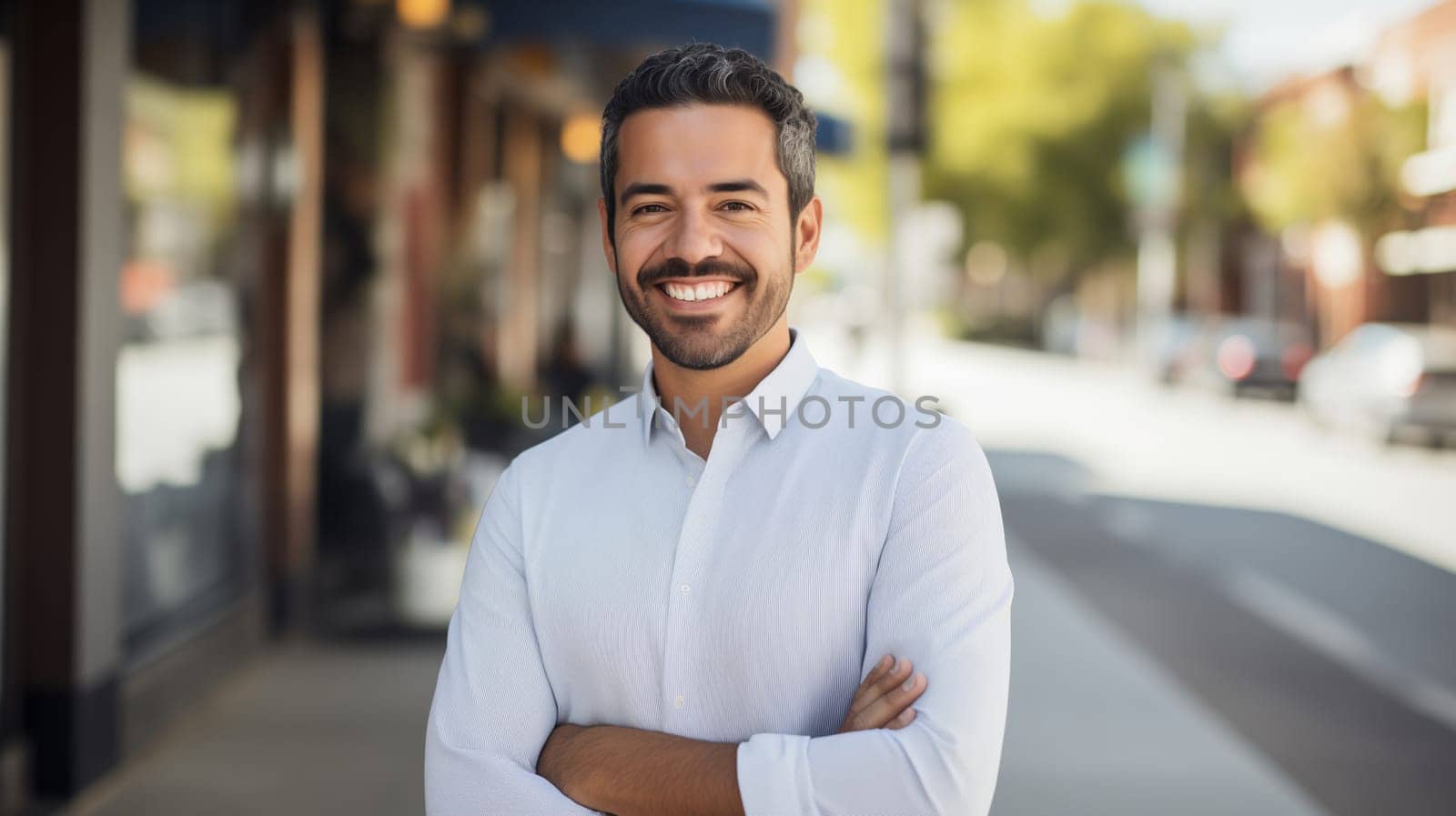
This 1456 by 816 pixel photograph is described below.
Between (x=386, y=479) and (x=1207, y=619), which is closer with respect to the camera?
(x=386, y=479)

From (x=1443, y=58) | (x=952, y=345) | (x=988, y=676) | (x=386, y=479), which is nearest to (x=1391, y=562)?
(x=386, y=479)

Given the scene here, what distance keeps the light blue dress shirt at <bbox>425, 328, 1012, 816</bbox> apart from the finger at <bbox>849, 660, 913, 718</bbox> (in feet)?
0.10

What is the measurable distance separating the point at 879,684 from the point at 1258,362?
26.2m

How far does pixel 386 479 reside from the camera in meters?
7.09

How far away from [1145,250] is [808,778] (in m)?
38.5

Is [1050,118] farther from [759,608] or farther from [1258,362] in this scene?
[759,608]

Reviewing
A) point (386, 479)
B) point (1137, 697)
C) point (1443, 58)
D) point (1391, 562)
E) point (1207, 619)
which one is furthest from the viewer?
point (1443, 58)

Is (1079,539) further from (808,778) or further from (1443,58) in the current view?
(1443,58)

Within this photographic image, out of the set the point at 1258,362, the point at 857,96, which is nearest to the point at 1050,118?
the point at 857,96

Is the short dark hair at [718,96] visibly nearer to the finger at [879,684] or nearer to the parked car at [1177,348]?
the finger at [879,684]

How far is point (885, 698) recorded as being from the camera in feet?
5.73

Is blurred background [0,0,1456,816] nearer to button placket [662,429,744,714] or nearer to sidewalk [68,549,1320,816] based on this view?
sidewalk [68,549,1320,816]

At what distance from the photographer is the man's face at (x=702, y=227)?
1808 millimetres

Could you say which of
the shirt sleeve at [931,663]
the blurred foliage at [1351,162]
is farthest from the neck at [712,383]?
the blurred foliage at [1351,162]
